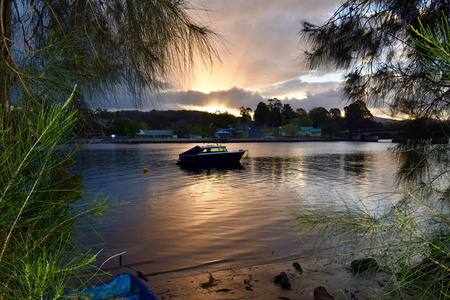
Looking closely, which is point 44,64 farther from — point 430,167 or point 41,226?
point 430,167

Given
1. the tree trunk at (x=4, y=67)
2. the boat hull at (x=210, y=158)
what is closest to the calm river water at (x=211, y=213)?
the tree trunk at (x=4, y=67)

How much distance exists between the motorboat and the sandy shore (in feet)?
85.0

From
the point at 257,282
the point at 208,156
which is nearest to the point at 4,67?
the point at 257,282

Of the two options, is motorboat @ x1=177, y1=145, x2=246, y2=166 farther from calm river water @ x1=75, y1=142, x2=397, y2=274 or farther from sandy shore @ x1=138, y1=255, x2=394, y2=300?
sandy shore @ x1=138, y1=255, x2=394, y2=300

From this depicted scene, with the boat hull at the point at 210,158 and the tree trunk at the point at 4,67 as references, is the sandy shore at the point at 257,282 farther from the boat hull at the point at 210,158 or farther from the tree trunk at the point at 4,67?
the boat hull at the point at 210,158

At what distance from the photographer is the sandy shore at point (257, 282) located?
5328 mm

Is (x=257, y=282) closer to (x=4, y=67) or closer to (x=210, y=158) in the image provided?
(x=4, y=67)

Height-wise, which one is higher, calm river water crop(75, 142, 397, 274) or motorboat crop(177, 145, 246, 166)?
motorboat crop(177, 145, 246, 166)

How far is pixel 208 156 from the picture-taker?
3262cm

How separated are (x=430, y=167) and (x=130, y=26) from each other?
3.34 meters

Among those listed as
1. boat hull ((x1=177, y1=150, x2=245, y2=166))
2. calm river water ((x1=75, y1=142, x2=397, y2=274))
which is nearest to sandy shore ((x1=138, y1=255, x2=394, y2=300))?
calm river water ((x1=75, y1=142, x2=397, y2=274))

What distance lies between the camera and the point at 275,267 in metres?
6.72

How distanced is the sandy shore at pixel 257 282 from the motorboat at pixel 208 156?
25.9 metres

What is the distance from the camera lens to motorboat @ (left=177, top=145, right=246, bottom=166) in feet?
107
